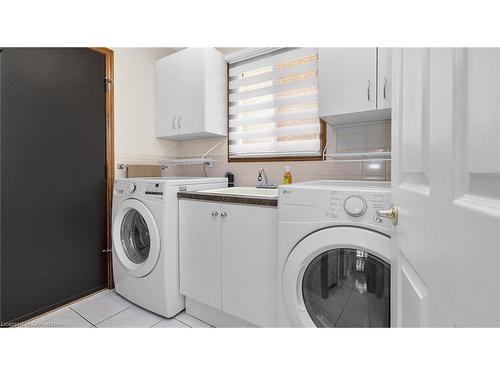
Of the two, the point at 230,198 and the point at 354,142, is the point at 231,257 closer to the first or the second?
the point at 230,198

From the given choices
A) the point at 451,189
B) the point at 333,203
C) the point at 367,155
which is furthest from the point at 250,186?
the point at 451,189

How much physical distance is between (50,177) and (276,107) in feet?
6.31

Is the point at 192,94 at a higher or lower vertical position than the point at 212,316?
higher

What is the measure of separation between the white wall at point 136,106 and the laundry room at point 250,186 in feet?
0.05

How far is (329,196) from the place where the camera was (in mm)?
1125

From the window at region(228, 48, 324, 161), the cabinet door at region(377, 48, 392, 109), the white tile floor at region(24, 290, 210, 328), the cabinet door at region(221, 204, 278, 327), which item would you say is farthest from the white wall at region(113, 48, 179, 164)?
the cabinet door at region(377, 48, 392, 109)

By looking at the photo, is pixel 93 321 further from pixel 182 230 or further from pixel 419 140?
pixel 419 140

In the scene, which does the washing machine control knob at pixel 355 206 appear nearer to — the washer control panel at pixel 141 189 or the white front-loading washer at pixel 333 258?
the white front-loading washer at pixel 333 258

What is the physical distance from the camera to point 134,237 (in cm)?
203

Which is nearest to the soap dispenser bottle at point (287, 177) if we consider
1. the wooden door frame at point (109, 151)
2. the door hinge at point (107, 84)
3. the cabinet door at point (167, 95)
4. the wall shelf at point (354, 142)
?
the wall shelf at point (354, 142)

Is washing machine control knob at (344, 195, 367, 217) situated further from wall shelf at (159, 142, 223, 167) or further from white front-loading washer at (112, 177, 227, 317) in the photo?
wall shelf at (159, 142, 223, 167)
